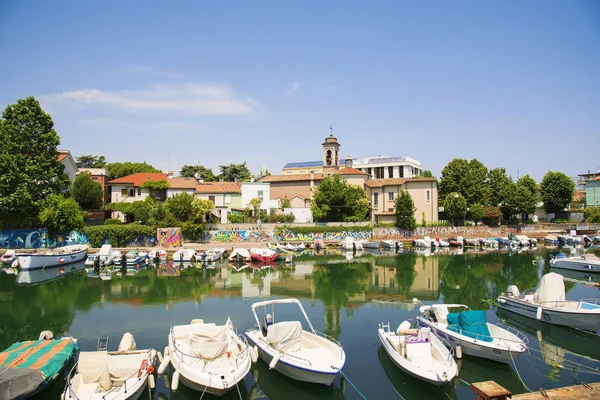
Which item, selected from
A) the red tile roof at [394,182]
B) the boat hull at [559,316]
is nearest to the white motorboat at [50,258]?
the boat hull at [559,316]

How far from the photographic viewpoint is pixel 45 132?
152 ft

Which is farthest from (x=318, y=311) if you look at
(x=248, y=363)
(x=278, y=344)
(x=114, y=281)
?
(x=114, y=281)

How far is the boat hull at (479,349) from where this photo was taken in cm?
1461

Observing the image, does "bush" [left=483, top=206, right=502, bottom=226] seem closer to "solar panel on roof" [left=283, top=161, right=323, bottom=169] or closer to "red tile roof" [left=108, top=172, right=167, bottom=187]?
"solar panel on roof" [left=283, top=161, right=323, bottom=169]

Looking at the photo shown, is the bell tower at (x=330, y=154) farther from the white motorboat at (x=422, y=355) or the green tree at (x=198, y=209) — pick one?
the white motorboat at (x=422, y=355)

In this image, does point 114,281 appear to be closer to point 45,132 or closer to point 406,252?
point 45,132

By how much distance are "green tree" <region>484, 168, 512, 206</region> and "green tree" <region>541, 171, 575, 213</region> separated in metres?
9.17

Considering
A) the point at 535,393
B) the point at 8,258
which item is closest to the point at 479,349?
the point at 535,393

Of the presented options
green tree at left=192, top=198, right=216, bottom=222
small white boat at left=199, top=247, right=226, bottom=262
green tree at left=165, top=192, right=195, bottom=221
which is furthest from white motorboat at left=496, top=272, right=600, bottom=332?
green tree at left=165, top=192, right=195, bottom=221

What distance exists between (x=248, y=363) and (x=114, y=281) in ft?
81.6

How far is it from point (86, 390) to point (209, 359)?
11.5 ft

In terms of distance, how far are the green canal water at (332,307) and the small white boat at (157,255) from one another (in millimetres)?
3783

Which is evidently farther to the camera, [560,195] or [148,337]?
[560,195]

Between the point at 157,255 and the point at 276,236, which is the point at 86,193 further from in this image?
the point at 276,236
